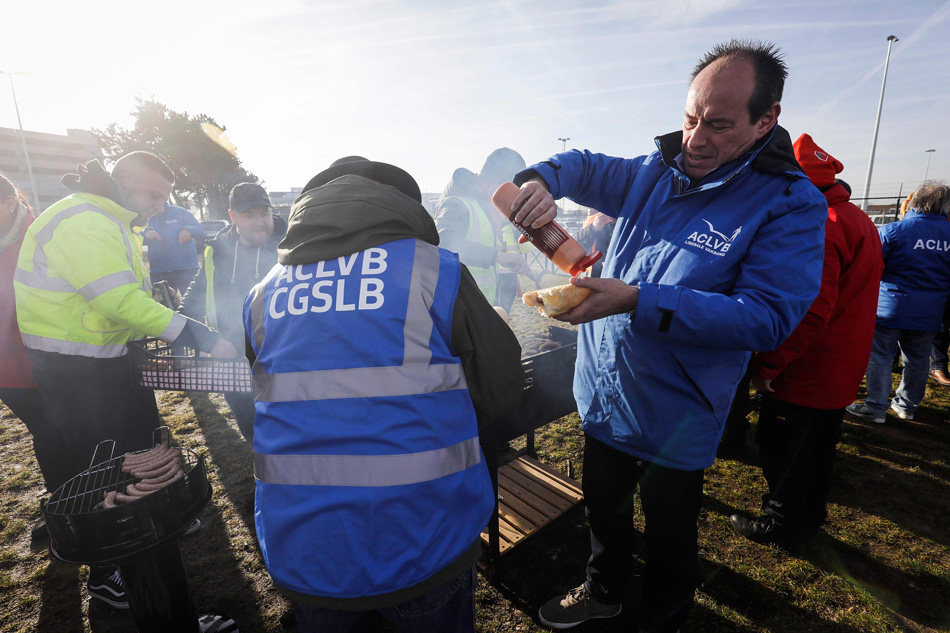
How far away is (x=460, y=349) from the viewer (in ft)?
4.51

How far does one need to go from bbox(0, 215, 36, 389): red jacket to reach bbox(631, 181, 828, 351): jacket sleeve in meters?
3.81

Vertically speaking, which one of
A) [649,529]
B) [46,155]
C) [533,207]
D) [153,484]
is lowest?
[649,529]

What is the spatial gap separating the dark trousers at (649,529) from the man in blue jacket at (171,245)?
7.40m

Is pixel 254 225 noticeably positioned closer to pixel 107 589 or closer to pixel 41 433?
pixel 41 433

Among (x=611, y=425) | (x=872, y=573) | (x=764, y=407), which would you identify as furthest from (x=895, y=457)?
(x=611, y=425)

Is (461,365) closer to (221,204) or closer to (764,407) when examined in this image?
(764,407)

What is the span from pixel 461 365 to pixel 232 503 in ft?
11.1

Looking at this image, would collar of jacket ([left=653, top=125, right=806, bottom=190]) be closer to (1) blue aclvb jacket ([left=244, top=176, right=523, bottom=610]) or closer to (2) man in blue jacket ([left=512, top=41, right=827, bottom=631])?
(2) man in blue jacket ([left=512, top=41, right=827, bottom=631])

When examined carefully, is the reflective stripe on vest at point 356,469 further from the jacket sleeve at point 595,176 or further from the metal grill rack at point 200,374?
the jacket sleeve at point 595,176

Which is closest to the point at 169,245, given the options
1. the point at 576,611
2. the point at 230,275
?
the point at 230,275

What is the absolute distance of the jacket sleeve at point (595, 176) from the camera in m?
2.07

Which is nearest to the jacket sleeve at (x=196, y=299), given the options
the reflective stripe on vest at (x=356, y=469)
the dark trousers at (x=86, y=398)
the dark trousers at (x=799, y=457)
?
the dark trousers at (x=86, y=398)

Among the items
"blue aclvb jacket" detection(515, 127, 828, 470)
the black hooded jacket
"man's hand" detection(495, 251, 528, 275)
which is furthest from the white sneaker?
the black hooded jacket

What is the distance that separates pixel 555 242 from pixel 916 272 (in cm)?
481
